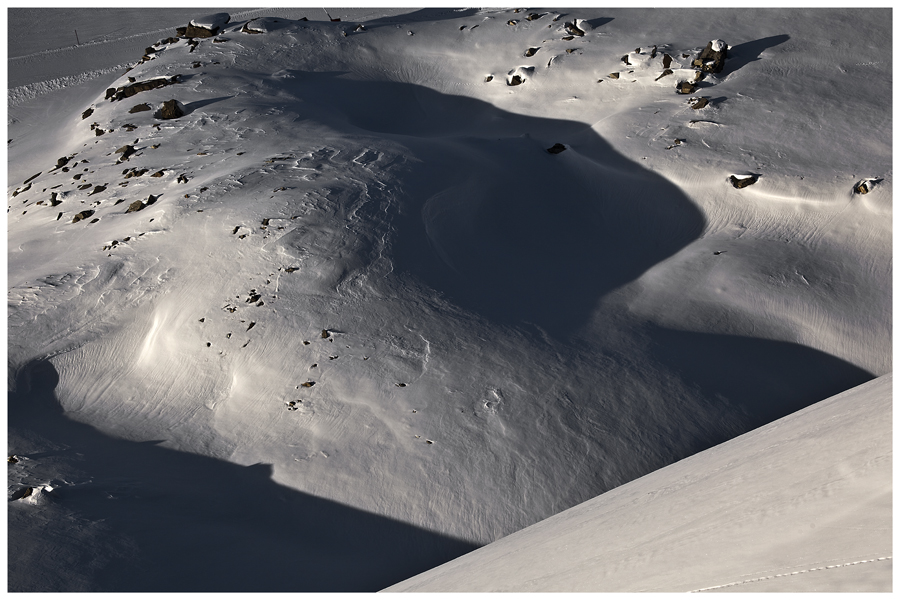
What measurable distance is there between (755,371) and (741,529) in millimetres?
1596

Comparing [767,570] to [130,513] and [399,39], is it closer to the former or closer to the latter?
[130,513]

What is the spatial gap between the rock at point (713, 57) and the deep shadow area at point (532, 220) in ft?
3.20

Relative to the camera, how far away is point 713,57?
185 inches

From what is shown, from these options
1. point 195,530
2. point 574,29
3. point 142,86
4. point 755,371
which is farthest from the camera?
point 574,29

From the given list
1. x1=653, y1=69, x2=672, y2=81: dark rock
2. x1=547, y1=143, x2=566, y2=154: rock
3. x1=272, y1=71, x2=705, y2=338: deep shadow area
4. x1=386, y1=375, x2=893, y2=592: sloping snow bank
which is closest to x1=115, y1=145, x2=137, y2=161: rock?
x1=272, y1=71, x2=705, y2=338: deep shadow area

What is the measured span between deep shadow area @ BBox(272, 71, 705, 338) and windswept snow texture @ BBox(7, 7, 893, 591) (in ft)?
0.07

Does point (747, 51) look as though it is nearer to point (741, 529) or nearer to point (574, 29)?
point (574, 29)

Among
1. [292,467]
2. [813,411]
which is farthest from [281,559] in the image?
[813,411]

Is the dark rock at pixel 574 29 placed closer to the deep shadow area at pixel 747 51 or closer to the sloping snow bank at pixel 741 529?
the deep shadow area at pixel 747 51

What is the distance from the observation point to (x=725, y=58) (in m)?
4.73

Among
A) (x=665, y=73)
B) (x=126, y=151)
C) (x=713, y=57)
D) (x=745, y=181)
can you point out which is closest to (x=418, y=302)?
(x=745, y=181)

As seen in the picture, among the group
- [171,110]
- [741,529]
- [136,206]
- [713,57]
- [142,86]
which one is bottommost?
[741,529]

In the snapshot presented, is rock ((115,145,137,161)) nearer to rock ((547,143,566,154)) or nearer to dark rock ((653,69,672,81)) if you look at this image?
rock ((547,143,566,154))

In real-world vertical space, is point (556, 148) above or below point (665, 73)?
below
